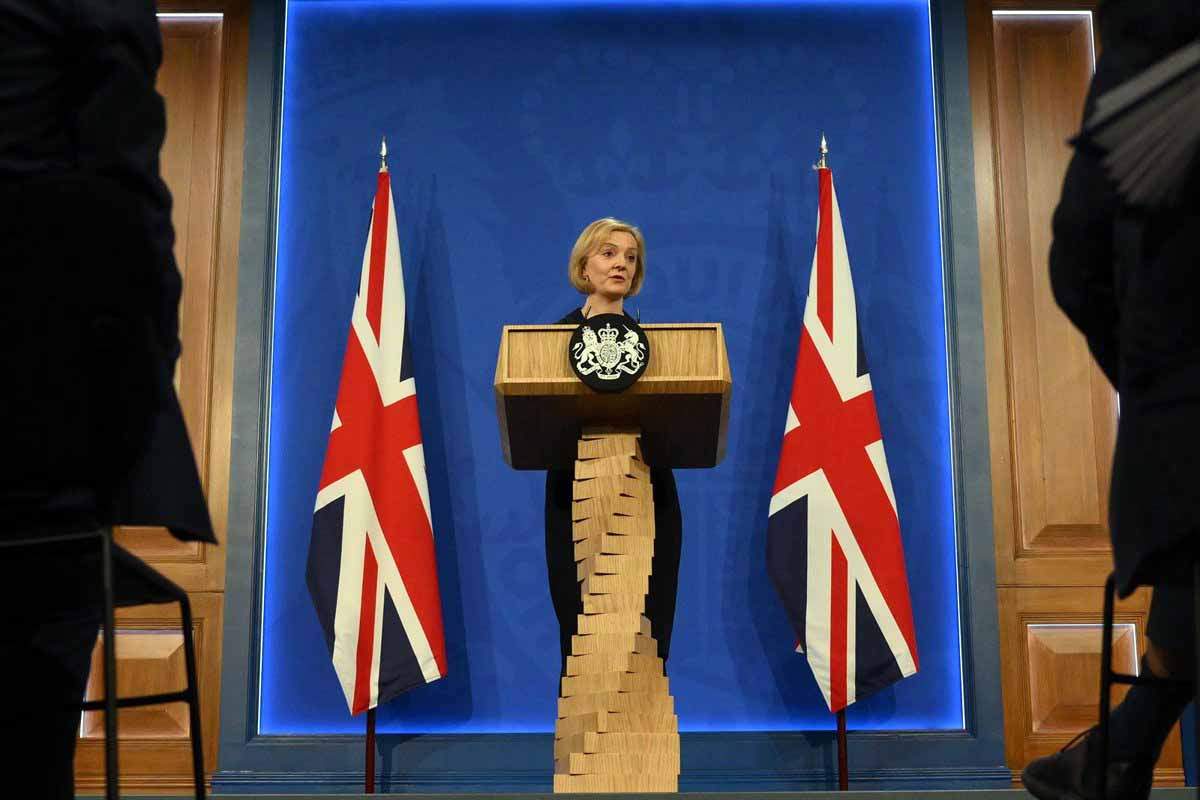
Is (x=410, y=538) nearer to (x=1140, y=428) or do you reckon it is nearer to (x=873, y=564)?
(x=873, y=564)

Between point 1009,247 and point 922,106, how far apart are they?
0.66m

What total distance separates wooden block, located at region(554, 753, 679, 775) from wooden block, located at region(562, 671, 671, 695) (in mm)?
27

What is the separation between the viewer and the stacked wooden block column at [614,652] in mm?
2674

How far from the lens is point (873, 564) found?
426 centimetres

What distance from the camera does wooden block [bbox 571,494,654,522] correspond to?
2.80 m

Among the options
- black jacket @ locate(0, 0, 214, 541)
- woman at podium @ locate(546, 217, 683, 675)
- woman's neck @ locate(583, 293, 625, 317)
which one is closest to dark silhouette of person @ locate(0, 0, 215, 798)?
black jacket @ locate(0, 0, 214, 541)

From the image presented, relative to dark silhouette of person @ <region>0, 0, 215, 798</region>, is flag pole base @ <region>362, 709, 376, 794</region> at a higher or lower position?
lower

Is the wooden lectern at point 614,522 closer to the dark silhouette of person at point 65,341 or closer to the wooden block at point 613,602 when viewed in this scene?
the wooden block at point 613,602

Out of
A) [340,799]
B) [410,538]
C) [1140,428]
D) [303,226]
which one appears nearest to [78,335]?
[1140,428]

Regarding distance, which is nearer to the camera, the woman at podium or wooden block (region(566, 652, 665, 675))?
wooden block (region(566, 652, 665, 675))

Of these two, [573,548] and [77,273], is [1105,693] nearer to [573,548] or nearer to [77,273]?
[77,273]

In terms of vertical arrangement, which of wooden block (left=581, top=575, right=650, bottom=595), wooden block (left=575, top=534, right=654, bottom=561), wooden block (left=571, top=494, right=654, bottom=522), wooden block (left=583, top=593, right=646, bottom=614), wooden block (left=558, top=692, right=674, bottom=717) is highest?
wooden block (left=571, top=494, right=654, bottom=522)

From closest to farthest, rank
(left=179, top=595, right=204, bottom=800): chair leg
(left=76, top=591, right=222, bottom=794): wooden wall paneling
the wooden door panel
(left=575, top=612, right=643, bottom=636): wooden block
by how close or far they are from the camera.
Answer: (left=179, top=595, right=204, bottom=800): chair leg
(left=575, top=612, right=643, bottom=636): wooden block
(left=76, top=591, right=222, bottom=794): wooden wall paneling
the wooden door panel

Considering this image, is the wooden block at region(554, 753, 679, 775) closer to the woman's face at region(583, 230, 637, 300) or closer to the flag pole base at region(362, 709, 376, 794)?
the woman's face at region(583, 230, 637, 300)
